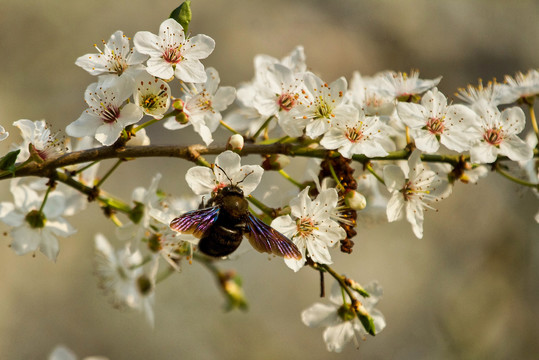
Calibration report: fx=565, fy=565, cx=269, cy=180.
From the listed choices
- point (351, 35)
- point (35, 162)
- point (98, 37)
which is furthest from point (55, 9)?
point (35, 162)

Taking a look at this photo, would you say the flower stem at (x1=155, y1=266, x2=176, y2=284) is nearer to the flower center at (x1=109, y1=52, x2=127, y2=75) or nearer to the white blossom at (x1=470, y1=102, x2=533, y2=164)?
the flower center at (x1=109, y1=52, x2=127, y2=75)

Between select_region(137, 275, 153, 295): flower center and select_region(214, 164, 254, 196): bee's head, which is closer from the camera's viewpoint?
select_region(214, 164, 254, 196): bee's head

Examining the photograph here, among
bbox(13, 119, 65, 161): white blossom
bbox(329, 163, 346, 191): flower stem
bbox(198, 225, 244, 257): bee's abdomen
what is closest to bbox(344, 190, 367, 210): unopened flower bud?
bbox(329, 163, 346, 191): flower stem

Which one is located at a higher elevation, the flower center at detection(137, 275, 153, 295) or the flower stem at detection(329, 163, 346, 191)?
the flower stem at detection(329, 163, 346, 191)

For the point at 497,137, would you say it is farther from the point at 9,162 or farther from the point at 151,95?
the point at 9,162

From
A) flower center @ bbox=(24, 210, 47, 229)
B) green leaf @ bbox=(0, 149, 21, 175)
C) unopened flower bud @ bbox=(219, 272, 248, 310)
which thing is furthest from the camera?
unopened flower bud @ bbox=(219, 272, 248, 310)

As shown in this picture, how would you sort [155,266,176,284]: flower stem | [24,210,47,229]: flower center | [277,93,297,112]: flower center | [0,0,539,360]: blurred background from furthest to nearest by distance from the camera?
1. [0,0,539,360]: blurred background
2. [155,266,176,284]: flower stem
3. [24,210,47,229]: flower center
4. [277,93,297,112]: flower center

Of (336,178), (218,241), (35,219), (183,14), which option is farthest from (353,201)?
(35,219)

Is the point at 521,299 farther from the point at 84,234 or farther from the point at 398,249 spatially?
the point at 84,234
